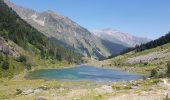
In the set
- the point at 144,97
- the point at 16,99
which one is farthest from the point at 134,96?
the point at 16,99

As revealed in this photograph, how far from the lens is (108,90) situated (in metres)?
58.7

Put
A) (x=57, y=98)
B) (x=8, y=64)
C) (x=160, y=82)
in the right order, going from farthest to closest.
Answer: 1. (x=8, y=64)
2. (x=160, y=82)
3. (x=57, y=98)

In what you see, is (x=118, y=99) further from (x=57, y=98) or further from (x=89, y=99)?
(x=57, y=98)

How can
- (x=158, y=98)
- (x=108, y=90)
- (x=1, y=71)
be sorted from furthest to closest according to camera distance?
(x=1, y=71), (x=108, y=90), (x=158, y=98)

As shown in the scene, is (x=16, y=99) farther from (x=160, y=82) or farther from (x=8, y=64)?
(x=8, y=64)

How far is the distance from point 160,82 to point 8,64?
5279 inches

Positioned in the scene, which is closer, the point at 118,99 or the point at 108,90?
the point at 118,99

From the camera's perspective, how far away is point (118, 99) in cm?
4847

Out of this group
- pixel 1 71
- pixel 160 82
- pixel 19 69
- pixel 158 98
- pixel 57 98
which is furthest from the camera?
pixel 19 69

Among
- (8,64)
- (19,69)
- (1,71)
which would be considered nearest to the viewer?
(1,71)

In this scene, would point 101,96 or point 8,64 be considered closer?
Result: point 101,96

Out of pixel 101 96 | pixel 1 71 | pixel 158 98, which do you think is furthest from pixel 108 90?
pixel 1 71

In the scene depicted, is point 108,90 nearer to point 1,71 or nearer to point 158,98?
point 158,98

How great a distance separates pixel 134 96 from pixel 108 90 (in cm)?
944
